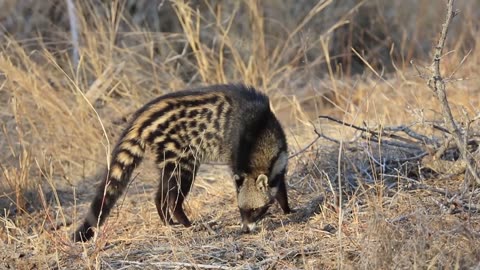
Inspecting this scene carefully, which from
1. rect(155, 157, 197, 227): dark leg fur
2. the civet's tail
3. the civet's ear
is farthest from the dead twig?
the civet's tail

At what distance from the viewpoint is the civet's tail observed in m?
6.89

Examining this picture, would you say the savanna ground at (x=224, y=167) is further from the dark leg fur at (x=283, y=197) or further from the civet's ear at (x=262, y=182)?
the civet's ear at (x=262, y=182)

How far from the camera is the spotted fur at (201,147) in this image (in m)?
6.98

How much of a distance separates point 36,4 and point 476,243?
339 inches

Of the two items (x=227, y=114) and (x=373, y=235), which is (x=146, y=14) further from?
(x=373, y=235)

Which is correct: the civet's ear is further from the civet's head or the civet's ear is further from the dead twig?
the dead twig

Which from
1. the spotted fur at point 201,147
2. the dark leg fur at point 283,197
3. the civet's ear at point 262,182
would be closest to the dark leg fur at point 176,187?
the spotted fur at point 201,147

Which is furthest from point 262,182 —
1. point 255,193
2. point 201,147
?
A: point 201,147

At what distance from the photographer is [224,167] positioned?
918 centimetres

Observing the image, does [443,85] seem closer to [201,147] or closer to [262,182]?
[262,182]

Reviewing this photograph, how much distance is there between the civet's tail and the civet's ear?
38.0 inches

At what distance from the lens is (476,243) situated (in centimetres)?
523

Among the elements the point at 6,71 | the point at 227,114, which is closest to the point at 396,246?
the point at 227,114

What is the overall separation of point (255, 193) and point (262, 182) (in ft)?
0.33
